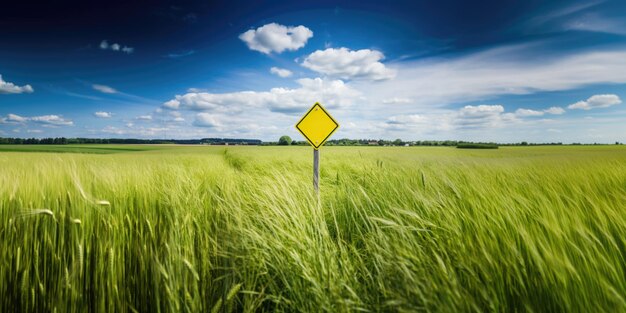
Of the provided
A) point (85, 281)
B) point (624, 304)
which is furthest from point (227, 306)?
point (624, 304)

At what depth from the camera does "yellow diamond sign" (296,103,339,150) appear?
440 cm

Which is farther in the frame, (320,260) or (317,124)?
(317,124)

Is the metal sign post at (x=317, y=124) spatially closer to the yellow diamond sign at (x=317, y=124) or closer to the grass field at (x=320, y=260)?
the yellow diamond sign at (x=317, y=124)

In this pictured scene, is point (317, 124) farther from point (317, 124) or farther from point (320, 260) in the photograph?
point (320, 260)

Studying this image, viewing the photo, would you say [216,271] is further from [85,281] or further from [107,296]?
[85,281]

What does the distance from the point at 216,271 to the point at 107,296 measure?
0.63 metres

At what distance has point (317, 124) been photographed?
4.44 m

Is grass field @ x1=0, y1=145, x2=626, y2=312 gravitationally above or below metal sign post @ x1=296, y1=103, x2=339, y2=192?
below

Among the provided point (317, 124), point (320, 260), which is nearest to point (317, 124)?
point (317, 124)

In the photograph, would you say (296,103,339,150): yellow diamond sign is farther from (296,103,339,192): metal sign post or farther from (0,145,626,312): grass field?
(0,145,626,312): grass field

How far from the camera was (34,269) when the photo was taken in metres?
1.87

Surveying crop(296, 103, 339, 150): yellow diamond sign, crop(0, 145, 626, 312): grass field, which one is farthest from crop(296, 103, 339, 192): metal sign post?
crop(0, 145, 626, 312): grass field

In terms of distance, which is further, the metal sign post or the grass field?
the metal sign post

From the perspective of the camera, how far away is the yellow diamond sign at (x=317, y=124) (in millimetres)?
4398
